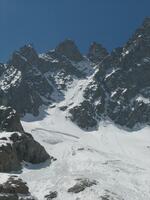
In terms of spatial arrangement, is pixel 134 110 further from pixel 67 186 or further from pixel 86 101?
pixel 67 186

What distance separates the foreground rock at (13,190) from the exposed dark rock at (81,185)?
31.9 feet

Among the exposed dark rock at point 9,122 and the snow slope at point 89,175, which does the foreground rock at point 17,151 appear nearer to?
the snow slope at point 89,175

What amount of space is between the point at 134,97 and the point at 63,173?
136180 mm

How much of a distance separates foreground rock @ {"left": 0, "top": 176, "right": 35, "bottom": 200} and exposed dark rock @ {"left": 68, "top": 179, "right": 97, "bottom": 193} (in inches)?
383

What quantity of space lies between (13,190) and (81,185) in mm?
12814

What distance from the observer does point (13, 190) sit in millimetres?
43781

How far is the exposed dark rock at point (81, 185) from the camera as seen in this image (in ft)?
176

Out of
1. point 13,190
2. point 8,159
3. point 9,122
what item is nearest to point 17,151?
point 8,159

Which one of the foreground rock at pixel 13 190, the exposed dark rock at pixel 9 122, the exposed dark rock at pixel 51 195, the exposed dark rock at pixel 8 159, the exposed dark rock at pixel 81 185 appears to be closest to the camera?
the foreground rock at pixel 13 190

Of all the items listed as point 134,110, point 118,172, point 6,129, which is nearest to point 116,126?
point 134,110

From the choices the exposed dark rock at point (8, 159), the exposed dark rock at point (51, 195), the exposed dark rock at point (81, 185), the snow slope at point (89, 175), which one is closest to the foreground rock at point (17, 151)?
the exposed dark rock at point (8, 159)

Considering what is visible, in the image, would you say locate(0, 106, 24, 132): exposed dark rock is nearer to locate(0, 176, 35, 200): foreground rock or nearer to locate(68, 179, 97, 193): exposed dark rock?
locate(68, 179, 97, 193): exposed dark rock

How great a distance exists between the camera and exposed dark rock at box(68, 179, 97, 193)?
53750 mm

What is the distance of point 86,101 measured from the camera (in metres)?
194
